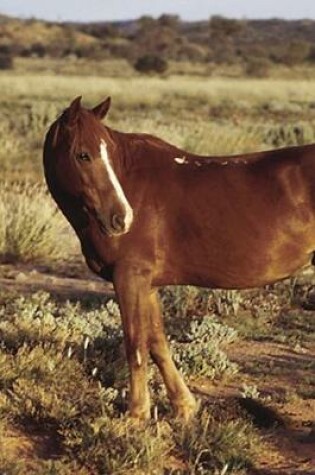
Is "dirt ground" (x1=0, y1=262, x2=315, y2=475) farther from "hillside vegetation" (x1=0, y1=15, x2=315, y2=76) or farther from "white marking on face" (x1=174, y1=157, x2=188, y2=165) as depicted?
"hillside vegetation" (x1=0, y1=15, x2=315, y2=76)

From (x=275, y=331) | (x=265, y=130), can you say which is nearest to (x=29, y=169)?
(x=265, y=130)

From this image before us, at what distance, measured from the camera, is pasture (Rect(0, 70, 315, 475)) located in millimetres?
5695

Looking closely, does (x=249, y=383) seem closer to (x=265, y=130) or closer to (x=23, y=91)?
(x=265, y=130)

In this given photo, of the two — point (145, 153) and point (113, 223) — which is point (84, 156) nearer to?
point (113, 223)

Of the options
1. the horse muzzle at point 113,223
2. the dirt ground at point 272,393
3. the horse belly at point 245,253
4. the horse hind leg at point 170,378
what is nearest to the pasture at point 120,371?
the dirt ground at point 272,393

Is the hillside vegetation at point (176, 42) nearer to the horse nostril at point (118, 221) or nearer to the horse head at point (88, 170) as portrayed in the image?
the horse head at point (88, 170)

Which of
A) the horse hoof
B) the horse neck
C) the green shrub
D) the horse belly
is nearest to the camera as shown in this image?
the horse belly

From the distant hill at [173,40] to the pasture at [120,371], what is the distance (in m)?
69.9

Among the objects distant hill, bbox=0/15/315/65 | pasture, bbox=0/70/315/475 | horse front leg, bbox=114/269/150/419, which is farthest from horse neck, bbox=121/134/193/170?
distant hill, bbox=0/15/315/65

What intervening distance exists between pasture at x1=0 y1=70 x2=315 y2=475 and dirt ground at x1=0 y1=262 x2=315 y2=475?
0.04ft

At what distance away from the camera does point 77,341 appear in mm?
7801

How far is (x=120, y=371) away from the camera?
7.16 meters

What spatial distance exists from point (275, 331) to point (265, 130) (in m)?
16.6

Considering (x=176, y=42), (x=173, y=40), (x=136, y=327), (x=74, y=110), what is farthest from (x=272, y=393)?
(x=173, y=40)
